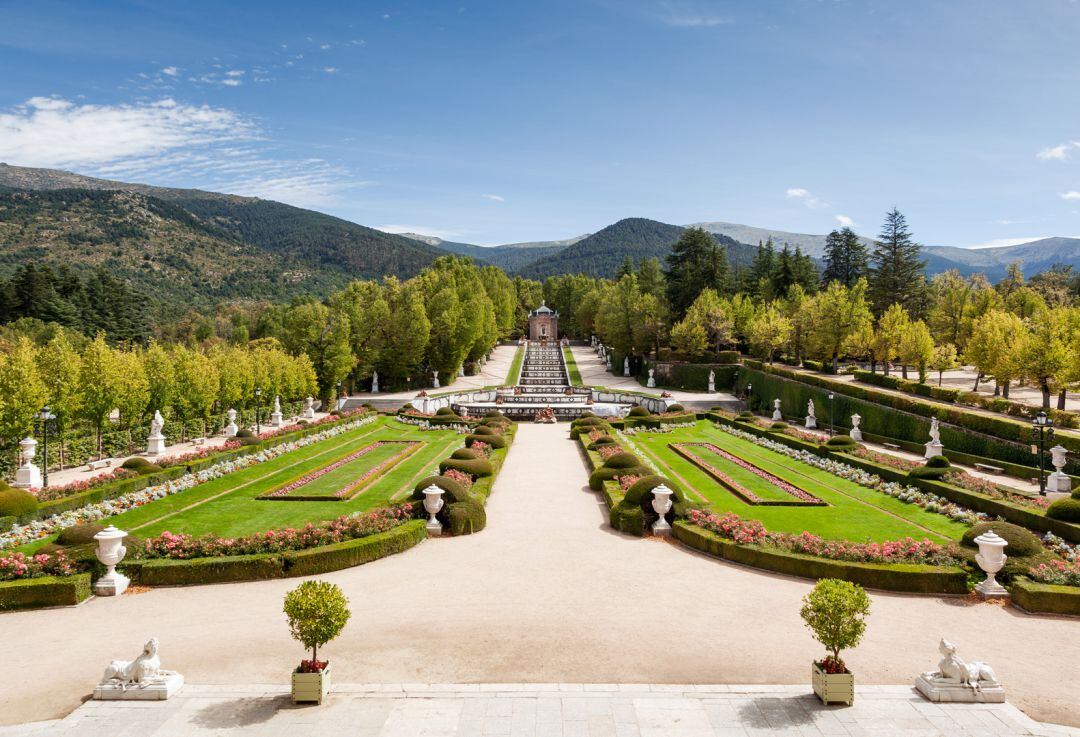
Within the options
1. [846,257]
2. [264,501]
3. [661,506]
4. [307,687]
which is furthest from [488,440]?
[846,257]

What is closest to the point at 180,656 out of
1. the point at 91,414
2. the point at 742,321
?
the point at 91,414

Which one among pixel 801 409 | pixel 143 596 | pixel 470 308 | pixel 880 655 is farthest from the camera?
pixel 470 308

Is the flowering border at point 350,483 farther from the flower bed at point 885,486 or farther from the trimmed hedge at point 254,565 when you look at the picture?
the flower bed at point 885,486

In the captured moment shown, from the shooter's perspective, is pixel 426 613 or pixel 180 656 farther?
pixel 426 613

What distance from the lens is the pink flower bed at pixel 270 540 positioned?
14844 millimetres

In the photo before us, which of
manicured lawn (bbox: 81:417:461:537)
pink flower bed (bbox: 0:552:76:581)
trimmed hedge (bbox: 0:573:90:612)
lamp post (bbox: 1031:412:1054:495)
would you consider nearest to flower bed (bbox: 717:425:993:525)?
lamp post (bbox: 1031:412:1054:495)

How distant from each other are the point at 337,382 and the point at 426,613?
140ft

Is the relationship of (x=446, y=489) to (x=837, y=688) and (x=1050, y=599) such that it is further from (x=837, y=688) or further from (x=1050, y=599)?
(x=1050, y=599)

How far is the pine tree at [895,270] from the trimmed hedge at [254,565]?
63708 millimetres

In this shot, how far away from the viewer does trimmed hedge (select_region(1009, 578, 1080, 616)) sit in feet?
40.6

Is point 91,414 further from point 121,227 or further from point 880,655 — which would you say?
point 121,227

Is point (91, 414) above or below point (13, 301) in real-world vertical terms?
below

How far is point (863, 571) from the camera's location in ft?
45.5

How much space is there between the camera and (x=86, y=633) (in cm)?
1162
